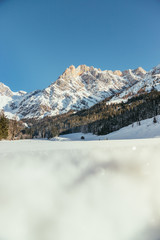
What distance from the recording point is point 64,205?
3.05 meters

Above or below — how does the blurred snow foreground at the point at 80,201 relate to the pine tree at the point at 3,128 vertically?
below

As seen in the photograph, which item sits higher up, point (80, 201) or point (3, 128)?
point (3, 128)

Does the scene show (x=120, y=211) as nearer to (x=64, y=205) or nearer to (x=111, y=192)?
(x=111, y=192)

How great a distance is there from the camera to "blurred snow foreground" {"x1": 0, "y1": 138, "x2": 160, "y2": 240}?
262 centimetres

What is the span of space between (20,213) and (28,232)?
40 cm

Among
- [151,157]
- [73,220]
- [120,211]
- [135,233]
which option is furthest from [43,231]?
[151,157]

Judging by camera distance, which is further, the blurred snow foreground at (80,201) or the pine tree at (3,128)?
the pine tree at (3,128)

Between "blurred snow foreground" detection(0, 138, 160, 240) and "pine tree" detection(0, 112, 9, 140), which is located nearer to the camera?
"blurred snow foreground" detection(0, 138, 160, 240)

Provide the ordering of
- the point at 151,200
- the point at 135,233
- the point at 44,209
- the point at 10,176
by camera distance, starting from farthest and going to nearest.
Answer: the point at 10,176, the point at 151,200, the point at 44,209, the point at 135,233

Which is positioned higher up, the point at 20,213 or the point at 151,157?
the point at 151,157

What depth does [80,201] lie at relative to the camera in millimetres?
3107

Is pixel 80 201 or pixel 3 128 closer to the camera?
pixel 80 201

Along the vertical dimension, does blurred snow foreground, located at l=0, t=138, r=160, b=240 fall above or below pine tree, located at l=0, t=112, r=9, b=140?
below

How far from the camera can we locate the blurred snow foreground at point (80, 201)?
8.61ft
